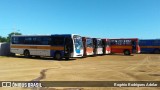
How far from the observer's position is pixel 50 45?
1344 inches

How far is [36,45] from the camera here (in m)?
35.9

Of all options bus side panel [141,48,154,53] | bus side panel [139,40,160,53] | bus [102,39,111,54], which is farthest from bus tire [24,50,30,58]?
bus side panel [141,48,154,53]

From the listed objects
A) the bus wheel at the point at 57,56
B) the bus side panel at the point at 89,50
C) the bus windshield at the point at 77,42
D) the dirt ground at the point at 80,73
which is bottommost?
the dirt ground at the point at 80,73

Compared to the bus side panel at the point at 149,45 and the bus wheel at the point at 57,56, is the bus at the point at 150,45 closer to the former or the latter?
the bus side panel at the point at 149,45

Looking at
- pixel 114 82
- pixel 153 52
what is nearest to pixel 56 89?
pixel 114 82

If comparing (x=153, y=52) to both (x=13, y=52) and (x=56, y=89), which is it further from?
(x=56, y=89)

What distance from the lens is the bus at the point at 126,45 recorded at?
156ft

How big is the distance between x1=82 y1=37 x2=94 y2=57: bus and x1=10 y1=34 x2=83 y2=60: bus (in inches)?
176

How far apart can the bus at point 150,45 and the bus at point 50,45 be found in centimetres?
2502

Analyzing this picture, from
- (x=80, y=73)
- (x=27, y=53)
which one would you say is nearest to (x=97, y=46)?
(x=27, y=53)

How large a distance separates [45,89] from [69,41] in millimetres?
19784

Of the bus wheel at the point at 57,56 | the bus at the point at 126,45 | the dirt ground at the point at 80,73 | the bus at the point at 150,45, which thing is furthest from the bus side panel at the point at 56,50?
the bus at the point at 150,45

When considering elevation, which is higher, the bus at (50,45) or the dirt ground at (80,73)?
the bus at (50,45)

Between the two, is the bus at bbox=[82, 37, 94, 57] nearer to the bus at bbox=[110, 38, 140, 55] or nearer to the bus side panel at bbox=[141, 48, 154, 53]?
the bus at bbox=[110, 38, 140, 55]
